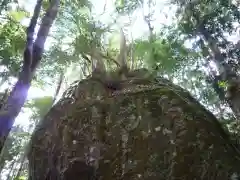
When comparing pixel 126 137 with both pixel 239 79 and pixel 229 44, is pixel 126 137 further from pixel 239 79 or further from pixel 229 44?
pixel 229 44

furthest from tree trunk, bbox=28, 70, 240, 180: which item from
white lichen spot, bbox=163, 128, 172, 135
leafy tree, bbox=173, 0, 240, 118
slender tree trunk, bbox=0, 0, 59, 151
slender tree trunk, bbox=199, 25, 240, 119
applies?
leafy tree, bbox=173, 0, 240, 118

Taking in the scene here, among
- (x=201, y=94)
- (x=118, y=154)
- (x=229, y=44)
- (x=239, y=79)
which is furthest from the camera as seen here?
(x=201, y=94)

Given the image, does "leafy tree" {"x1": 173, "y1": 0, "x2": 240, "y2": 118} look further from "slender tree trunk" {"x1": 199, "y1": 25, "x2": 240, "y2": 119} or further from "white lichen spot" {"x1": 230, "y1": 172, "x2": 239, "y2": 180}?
"white lichen spot" {"x1": 230, "y1": 172, "x2": 239, "y2": 180}

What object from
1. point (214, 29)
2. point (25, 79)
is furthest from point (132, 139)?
point (214, 29)

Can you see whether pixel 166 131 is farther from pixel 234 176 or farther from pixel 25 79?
pixel 25 79

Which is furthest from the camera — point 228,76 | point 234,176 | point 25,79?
point 228,76

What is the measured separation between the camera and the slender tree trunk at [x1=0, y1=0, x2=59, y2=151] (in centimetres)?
421

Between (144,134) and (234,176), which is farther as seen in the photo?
(144,134)

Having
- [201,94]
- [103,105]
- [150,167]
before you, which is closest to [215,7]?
[201,94]

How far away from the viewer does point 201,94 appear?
12086mm

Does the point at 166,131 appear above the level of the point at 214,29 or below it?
below

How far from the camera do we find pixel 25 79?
4.70 m

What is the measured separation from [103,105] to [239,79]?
529cm

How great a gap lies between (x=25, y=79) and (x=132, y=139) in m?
2.62
